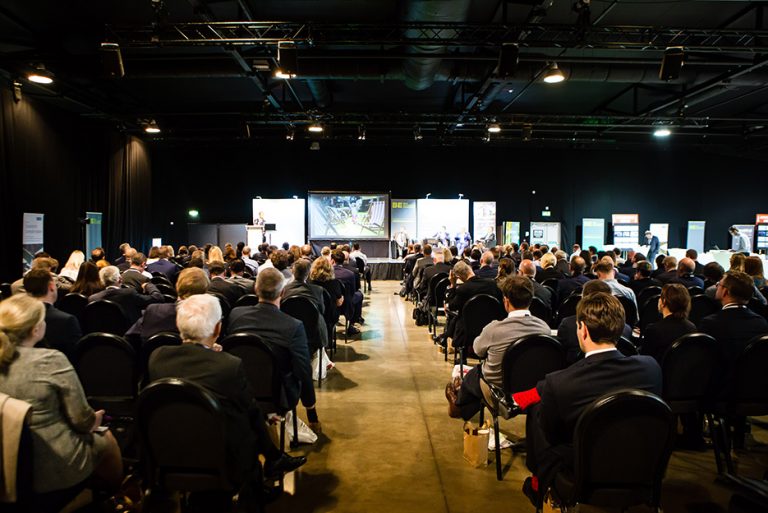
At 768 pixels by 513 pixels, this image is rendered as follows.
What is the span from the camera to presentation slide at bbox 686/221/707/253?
19044 millimetres

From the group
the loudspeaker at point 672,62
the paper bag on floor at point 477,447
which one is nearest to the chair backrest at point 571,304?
the paper bag on floor at point 477,447

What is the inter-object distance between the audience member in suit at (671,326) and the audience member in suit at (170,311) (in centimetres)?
329

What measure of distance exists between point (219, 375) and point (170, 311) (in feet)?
5.86

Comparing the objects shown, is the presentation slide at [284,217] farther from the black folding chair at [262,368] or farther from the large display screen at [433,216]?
the black folding chair at [262,368]

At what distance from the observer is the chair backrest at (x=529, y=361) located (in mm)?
3176

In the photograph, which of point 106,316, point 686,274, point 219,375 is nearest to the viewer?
point 219,375

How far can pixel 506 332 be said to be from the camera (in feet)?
10.9

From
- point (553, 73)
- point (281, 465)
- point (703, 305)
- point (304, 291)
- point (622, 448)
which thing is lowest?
point (281, 465)

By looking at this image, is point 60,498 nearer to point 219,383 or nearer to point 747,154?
point 219,383

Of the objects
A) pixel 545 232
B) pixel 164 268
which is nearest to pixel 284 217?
pixel 545 232

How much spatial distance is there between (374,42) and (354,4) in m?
0.90

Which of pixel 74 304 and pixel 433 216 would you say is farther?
pixel 433 216

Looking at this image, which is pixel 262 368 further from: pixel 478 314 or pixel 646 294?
pixel 646 294

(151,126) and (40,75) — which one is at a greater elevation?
(151,126)
